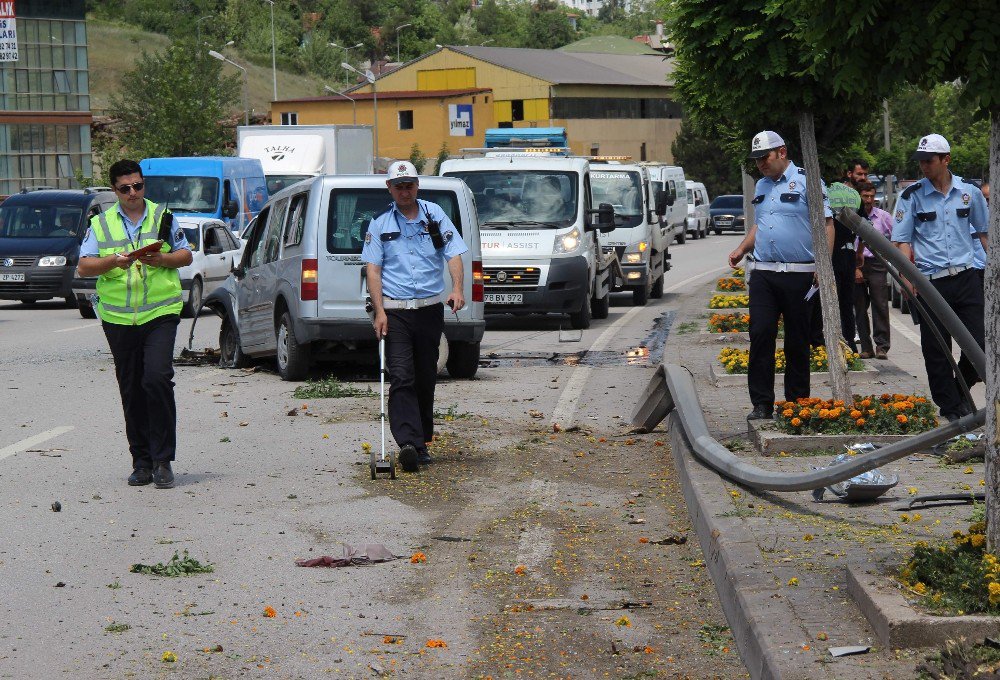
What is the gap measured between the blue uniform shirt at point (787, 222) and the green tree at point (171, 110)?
5390cm

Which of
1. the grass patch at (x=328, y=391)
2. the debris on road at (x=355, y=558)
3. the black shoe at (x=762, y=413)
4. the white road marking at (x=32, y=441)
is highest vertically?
the black shoe at (x=762, y=413)

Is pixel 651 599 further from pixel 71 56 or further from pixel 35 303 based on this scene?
pixel 71 56

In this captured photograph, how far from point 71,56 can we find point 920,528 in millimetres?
59630

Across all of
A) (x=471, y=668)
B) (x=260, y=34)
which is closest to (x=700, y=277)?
(x=471, y=668)

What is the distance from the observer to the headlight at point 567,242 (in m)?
20.8

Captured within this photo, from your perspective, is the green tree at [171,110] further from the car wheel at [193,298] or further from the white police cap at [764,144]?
the white police cap at [764,144]

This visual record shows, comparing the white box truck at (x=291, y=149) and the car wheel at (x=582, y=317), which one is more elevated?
the white box truck at (x=291, y=149)

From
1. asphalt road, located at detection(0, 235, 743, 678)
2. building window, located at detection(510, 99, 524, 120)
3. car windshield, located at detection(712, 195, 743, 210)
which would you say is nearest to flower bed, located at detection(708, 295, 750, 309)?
asphalt road, located at detection(0, 235, 743, 678)

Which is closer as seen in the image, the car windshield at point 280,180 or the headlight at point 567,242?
the headlight at point 567,242

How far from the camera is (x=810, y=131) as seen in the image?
10.1m

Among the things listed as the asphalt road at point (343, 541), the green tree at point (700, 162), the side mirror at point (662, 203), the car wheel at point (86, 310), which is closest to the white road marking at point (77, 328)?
the car wheel at point (86, 310)

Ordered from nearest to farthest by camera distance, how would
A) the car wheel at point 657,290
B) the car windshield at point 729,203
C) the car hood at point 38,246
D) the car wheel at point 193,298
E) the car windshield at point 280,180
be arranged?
the car wheel at point 193,298
the car hood at point 38,246
the car wheel at point 657,290
the car windshield at point 280,180
the car windshield at point 729,203

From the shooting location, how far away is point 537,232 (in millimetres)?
20938

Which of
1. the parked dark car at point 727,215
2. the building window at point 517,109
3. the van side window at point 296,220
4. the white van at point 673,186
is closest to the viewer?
the van side window at point 296,220
